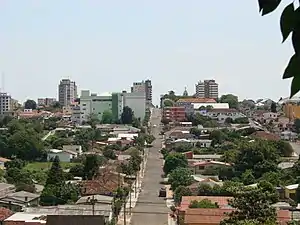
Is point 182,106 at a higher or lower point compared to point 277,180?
higher

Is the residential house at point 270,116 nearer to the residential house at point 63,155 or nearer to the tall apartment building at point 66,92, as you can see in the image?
the residential house at point 63,155

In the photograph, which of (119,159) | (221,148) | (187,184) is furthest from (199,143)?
(187,184)

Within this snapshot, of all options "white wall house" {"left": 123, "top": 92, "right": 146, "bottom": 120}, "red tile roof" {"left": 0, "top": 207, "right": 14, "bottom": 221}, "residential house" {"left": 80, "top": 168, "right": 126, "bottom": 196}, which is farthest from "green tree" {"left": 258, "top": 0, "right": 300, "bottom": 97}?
"white wall house" {"left": 123, "top": 92, "right": 146, "bottom": 120}

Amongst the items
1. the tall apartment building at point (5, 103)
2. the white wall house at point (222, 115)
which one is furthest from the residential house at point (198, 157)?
the tall apartment building at point (5, 103)

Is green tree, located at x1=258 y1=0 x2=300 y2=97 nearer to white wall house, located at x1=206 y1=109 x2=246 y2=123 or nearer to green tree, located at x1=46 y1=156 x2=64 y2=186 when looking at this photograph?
green tree, located at x1=46 y1=156 x2=64 y2=186

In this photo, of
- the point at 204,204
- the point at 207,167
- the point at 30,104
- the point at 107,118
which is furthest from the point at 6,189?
the point at 30,104

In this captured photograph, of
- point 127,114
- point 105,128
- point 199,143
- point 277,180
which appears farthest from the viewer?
point 127,114

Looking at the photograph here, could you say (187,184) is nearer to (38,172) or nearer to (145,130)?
(38,172)
